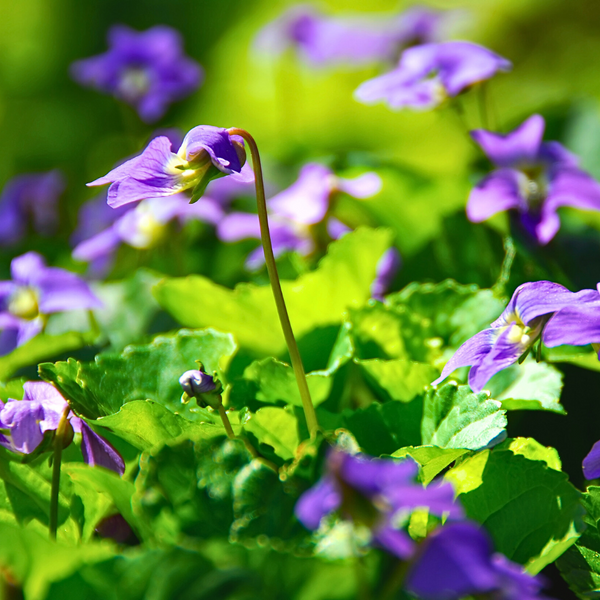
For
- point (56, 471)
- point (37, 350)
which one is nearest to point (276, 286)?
point (56, 471)

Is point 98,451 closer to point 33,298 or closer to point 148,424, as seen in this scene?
point 148,424

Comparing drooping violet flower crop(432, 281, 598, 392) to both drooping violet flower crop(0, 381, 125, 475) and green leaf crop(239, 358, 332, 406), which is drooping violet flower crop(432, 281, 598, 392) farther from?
drooping violet flower crop(0, 381, 125, 475)

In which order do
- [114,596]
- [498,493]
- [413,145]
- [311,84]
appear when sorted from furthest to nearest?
[311,84], [413,145], [498,493], [114,596]

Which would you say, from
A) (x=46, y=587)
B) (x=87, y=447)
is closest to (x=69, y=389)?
(x=87, y=447)

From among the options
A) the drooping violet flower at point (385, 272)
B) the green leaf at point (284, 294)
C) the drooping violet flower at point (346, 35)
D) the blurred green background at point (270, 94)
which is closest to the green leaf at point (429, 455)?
the green leaf at point (284, 294)

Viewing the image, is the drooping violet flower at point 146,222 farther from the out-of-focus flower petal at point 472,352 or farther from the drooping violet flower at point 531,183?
the out-of-focus flower petal at point 472,352

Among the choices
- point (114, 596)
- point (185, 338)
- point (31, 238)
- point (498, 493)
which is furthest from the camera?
point (31, 238)

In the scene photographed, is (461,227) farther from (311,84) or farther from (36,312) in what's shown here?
(311,84)

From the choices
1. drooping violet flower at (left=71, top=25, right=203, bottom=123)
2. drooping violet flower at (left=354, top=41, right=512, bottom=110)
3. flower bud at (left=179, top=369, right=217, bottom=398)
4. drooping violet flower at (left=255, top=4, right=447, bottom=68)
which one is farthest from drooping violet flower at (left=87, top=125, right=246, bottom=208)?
drooping violet flower at (left=255, top=4, right=447, bottom=68)
